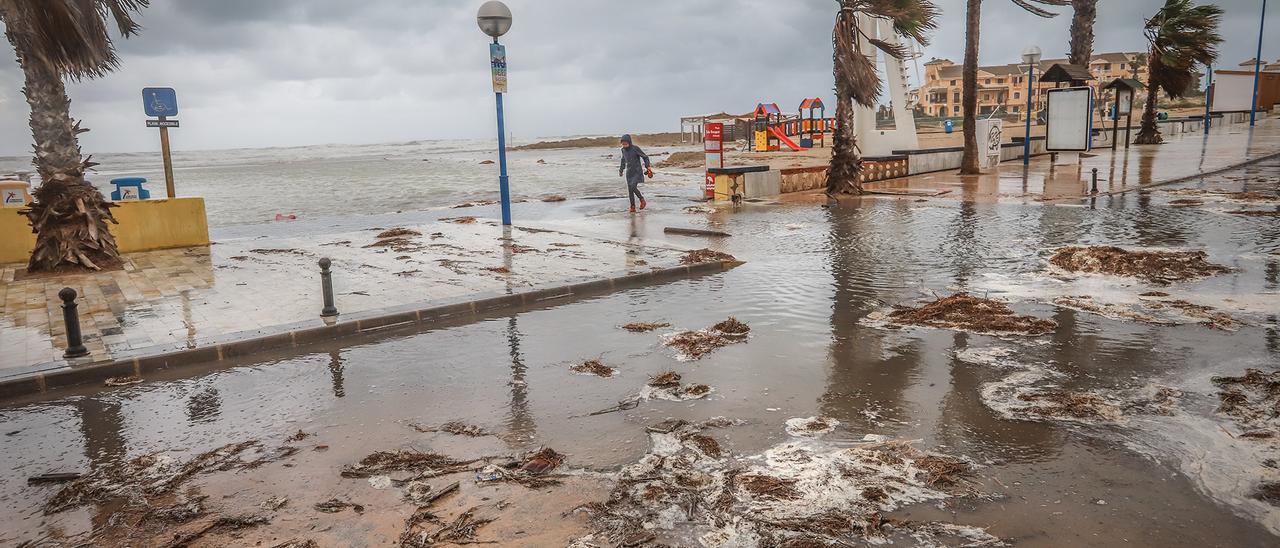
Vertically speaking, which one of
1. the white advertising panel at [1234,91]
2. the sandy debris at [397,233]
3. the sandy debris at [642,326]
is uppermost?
the white advertising panel at [1234,91]

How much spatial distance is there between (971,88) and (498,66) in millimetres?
16862

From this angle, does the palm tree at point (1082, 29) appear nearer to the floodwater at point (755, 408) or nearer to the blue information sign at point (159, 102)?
the floodwater at point (755, 408)

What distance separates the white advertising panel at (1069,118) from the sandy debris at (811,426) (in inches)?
1021

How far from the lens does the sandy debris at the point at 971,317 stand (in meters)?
7.56

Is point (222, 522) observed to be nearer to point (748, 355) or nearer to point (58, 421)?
point (58, 421)

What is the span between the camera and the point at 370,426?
5547 mm

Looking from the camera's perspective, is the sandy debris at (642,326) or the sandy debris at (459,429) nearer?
the sandy debris at (459,429)

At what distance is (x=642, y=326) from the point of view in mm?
8125

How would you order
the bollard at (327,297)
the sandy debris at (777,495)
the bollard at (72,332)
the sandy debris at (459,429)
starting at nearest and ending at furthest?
1. the sandy debris at (777,495)
2. the sandy debris at (459,429)
3. the bollard at (72,332)
4. the bollard at (327,297)

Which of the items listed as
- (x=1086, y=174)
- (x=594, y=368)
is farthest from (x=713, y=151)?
(x=594, y=368)

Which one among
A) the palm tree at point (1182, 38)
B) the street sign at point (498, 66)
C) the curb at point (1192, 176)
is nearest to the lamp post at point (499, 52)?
the street sign at point (498, 66)

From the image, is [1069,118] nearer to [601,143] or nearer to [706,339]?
[706,339]

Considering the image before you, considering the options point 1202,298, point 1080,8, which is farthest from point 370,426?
point 1080,8

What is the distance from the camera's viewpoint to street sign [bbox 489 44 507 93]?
Result: 15.0m
